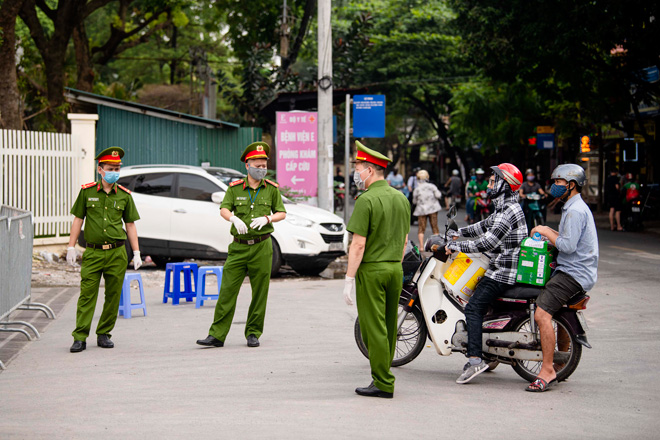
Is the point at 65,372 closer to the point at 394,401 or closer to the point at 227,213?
the point at 227,213

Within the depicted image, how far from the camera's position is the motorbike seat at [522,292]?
652cm

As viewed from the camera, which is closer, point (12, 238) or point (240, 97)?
point (12, 238)

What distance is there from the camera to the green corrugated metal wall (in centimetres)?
1931

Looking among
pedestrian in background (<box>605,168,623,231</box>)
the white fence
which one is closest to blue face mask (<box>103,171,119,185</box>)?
the white fence

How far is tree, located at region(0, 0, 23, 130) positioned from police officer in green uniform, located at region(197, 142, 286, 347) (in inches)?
411

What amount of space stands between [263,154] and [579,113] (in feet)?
79.4

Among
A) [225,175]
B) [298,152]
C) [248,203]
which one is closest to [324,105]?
[298,152]

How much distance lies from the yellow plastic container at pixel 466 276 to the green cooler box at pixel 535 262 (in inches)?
14.5

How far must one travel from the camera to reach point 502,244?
21.8 feet

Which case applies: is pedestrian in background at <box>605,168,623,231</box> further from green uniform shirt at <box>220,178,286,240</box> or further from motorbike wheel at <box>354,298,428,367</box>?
motorbike wheel at <box>354,298,428,367</box>

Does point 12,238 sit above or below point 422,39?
below

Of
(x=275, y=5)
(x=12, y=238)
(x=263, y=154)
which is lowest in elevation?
(x=12, y=238)

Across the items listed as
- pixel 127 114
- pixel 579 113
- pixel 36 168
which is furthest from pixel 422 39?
pixel 36 168

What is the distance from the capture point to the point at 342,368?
7203 mm
